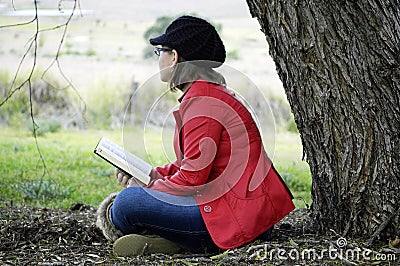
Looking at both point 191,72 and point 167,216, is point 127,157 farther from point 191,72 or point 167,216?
point 191,72

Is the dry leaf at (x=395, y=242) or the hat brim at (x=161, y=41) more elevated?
the hat brim at (x=161, y=41)

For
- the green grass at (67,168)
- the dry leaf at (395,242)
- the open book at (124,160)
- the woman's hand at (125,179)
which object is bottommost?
the green grass at (67,168)

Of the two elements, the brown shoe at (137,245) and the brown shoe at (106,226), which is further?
the brown shoe at (106,226)

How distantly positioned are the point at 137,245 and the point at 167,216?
0.75ft

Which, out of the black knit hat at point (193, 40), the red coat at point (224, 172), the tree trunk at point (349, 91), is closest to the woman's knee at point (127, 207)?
the red coat at point (224, 172)

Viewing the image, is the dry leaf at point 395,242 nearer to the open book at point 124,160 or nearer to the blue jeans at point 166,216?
the blue jeans at point 166,216

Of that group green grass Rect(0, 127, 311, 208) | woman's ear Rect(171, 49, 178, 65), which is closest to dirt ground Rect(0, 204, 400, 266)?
green grass Rect(0, 127, 311, 208)

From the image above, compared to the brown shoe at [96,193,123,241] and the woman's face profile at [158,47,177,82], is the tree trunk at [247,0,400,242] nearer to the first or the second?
the woman's face profile at [158,47,177,82]

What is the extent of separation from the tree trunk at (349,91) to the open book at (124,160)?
85 cm

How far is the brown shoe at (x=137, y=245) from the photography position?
342cm

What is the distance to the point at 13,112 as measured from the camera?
33.4 ft

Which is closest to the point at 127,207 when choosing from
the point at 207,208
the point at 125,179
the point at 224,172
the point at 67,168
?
the point at 125,179

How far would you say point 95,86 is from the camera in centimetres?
1069

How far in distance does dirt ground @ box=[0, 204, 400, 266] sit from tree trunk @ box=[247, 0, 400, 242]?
241 mm
